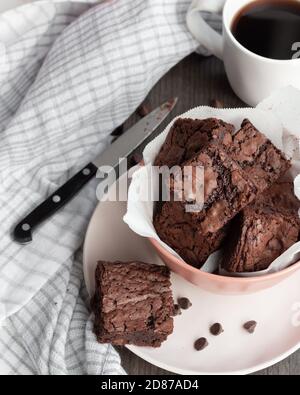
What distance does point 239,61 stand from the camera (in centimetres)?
173

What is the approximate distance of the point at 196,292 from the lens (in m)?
1.65

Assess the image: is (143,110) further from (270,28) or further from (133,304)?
(133,304)

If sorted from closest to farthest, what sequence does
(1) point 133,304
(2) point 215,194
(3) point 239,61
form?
1. (2) point 215,194
2. (1) point 133,304
3. (3) point 239,61

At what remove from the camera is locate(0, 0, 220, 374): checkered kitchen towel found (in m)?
1.68

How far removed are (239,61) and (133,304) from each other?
631mm

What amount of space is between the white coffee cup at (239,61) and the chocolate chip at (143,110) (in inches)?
8.7

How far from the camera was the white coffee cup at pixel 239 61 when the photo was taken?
1688mm

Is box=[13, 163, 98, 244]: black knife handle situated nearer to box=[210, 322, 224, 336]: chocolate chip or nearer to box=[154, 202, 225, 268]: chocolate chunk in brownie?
box=[154, 202, 225, 268]: chocolate chunk in brownie

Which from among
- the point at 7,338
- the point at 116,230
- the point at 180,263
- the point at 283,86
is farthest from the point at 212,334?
the point at 283,86

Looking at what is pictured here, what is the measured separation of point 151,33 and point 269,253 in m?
0.67

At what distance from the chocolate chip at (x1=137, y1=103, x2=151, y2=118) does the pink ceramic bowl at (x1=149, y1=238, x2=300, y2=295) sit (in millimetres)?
488

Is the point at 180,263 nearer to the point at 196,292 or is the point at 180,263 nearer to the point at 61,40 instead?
the point at 196,292

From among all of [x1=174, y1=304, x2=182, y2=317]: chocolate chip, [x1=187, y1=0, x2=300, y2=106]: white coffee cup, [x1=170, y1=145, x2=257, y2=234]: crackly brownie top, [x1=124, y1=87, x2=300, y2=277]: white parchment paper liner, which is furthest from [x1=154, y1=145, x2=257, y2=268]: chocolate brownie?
[x1=187, y1=0, x2=300, y2=106]: white coffee cup

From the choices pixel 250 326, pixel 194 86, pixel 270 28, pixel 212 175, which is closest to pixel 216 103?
pixel 194 86
